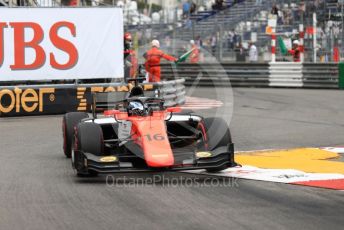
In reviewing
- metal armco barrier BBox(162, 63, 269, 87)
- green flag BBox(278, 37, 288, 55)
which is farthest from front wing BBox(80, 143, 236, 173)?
green flag BBox(278, 37, 288, 55)

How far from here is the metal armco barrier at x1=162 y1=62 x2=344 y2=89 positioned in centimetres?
2522

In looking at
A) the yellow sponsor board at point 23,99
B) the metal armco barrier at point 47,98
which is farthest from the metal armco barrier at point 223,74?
the yellow sponsor board at point 23,99

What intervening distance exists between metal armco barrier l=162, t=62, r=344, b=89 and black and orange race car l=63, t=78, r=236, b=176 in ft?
53.1

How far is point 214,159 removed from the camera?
8.49m

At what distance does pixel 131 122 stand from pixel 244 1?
2769 centimetres

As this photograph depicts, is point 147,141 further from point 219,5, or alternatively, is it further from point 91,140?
point 219,5

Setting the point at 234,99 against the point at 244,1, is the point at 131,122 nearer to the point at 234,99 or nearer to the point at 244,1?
the point at 234,99

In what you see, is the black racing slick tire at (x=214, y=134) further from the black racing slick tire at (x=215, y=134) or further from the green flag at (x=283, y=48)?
the green flag at (x=283, y=48)

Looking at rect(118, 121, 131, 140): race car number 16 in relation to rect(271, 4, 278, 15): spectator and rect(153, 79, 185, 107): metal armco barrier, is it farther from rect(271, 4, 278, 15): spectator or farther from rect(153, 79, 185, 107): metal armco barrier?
rect(271, 4, 278, 15): spectator

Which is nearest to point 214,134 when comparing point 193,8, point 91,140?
point 91,140

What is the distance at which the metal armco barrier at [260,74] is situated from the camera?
25.2 metres

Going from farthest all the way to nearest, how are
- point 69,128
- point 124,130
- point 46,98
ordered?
point 46,98 → point 69,128 → point 124,130

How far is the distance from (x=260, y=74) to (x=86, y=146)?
18662 mm

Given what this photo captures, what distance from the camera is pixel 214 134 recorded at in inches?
354
